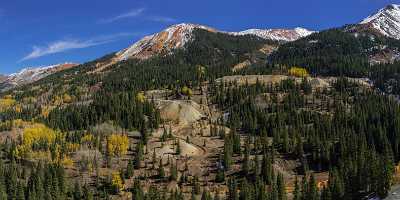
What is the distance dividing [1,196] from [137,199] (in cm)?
4898

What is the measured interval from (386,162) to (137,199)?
85.1 m

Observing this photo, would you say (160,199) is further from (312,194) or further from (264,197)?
(312,194)

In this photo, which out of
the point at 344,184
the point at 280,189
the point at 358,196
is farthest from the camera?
the point at 280,189

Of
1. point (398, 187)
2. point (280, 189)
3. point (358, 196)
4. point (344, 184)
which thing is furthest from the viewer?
point (280, 189)

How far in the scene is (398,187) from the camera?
6181 inches

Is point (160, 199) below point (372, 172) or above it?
below

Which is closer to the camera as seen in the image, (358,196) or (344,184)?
(358,196)

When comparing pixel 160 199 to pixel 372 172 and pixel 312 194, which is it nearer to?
pixel 312 194

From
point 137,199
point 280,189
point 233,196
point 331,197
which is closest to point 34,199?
point 137,199

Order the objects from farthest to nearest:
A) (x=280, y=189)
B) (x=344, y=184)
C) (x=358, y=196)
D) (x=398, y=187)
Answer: (x=280, y=189), (x=344, y=184), (x=358, y=196), (x=398, y=187)

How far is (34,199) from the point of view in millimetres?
198375

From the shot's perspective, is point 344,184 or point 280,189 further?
point 280,189

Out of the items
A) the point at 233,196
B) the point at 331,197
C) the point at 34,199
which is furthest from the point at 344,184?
the point at 34,199

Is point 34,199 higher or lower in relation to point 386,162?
lower
